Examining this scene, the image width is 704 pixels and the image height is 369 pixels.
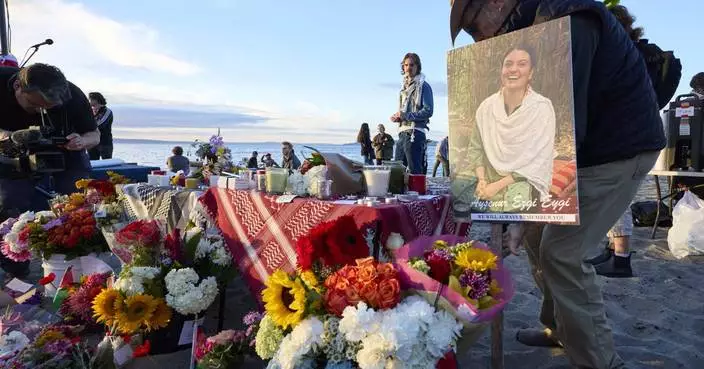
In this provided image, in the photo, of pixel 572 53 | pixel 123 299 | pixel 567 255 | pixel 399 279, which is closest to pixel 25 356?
pixel 123 299

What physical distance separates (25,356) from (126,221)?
4.31 feet

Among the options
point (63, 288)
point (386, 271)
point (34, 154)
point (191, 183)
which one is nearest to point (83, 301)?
point (63, 288)

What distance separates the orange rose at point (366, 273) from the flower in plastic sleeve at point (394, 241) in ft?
1.36

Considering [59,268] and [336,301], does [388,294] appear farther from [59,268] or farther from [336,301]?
[59,268]

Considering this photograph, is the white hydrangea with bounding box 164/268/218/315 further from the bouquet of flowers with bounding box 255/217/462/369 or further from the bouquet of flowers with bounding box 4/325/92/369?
the bouquet of flowers with bounding box 255/217/462/369

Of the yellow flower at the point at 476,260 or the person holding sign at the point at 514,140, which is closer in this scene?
the yellow flower at the point at 476,260

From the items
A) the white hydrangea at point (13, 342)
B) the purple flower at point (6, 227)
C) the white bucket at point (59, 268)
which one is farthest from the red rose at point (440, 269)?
the purple flower at point (6, 227)

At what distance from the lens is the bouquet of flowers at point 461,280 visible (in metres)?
1.55

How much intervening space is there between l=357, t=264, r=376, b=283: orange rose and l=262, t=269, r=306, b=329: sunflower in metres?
0.22

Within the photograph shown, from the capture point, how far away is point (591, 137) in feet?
6.73

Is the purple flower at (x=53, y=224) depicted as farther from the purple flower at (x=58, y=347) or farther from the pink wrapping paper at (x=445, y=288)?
the pink wrapping paper at (x=445, y=288)

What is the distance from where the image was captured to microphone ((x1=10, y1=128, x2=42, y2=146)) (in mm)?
3559

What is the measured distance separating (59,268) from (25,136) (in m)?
1.00

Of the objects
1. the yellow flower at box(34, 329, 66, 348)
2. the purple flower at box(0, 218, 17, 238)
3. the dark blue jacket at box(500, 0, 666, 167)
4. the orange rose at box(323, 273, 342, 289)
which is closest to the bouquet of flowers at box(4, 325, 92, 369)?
the yellow flower at box(34, 329, 66, 348)
